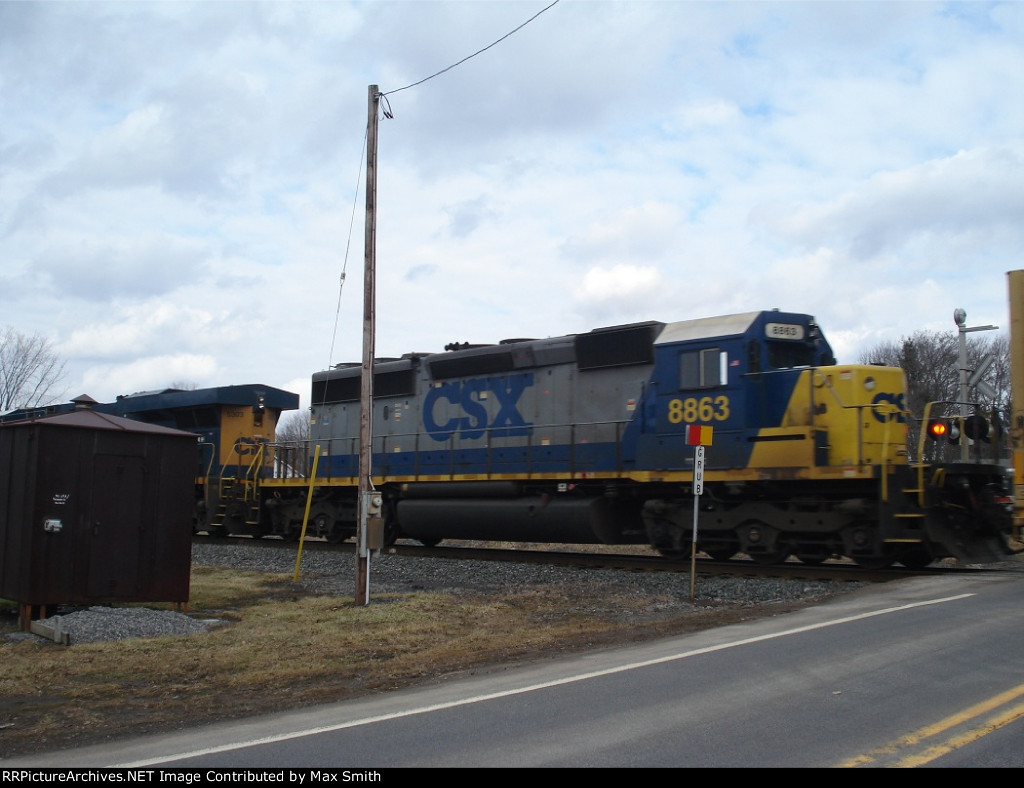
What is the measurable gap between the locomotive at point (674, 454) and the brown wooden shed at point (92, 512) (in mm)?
3280

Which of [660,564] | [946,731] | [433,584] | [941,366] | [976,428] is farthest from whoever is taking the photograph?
[941,366]

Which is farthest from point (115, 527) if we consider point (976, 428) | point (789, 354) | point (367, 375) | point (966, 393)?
point (966, 393)

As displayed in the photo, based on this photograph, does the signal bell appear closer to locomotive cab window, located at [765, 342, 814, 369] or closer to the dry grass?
locomotive cab window, located at [765, 342, 814, 369]

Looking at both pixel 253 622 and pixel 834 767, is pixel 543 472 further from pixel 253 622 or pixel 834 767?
pixel 834 767

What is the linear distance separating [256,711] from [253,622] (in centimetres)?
436

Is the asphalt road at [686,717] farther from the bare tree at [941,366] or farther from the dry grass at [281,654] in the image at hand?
the bare tree at [941,366]

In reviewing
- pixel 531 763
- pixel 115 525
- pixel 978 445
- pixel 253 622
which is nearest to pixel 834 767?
pixel 531 763

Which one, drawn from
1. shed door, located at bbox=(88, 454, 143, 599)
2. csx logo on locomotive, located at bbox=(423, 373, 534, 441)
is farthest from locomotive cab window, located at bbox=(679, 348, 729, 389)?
shed door, located at bbox=(88, 454, 143, 599)

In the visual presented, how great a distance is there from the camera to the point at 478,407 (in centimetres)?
1978

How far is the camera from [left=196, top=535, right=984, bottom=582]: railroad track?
1398 cm

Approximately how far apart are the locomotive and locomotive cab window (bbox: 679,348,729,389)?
25mm

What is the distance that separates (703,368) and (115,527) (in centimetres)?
941

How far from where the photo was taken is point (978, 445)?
48.0 feet

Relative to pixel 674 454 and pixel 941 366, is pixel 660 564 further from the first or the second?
pixel 941 366
